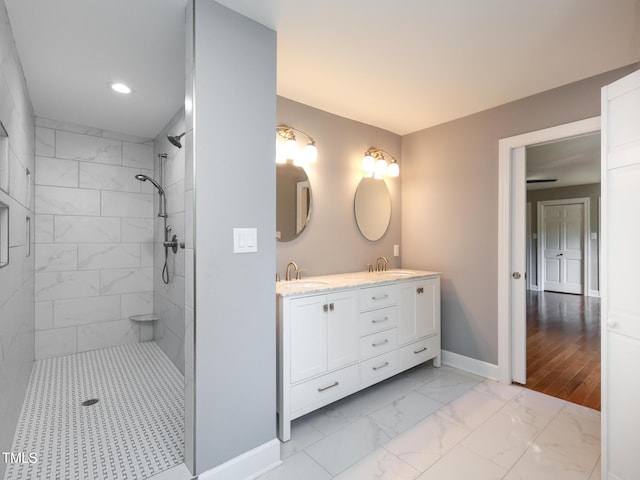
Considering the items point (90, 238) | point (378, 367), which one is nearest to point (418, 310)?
point (378, 367)

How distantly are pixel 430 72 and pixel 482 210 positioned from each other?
4.20 feet

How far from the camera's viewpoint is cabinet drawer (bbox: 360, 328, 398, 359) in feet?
7.61

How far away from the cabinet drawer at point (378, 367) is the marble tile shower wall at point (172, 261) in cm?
154

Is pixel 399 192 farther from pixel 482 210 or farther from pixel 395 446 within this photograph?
pixel 395 446

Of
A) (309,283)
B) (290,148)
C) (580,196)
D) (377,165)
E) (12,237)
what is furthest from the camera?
(580,196)

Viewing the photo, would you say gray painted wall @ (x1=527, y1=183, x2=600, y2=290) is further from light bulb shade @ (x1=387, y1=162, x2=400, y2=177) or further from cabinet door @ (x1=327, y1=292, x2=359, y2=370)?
cabinet door @ (x1=327, y1=292, x2=359, y2=370)

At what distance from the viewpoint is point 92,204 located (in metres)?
3.32

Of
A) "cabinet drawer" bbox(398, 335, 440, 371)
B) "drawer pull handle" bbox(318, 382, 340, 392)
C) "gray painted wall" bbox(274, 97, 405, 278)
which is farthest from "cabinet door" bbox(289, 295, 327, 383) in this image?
"cabinet drawer" bbox(398, 335, 440, 371)

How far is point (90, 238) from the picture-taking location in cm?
331

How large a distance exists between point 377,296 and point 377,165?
138 cm

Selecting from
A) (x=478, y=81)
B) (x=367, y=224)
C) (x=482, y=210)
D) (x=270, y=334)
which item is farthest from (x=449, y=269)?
(x=270, y=334)

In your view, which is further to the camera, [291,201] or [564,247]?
[564,247]

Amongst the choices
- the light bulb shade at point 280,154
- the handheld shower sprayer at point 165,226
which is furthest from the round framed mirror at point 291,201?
the handheld shower sprayer at point 165,226

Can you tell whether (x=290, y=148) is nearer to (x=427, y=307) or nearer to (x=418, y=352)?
(x=427, y=307)
